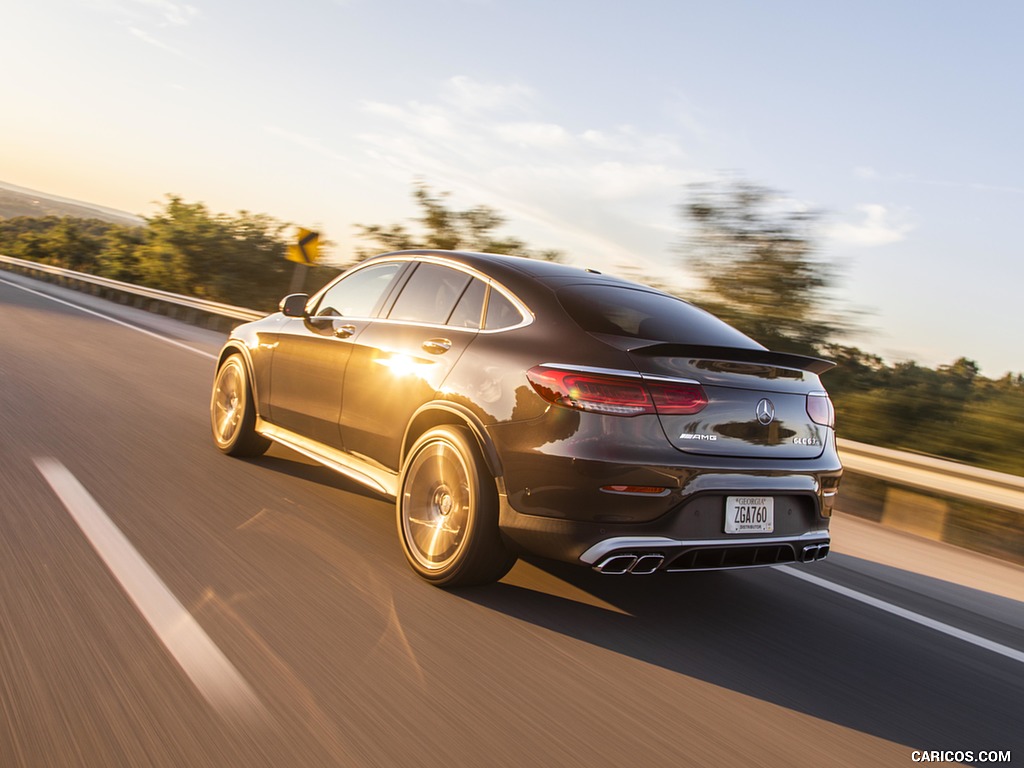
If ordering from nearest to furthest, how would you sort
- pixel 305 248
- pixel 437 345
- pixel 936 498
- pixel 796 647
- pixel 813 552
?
pixel 796 647 < pixel 813 552 < pixel 437 345 < pixel 936 498 < pixel 305 248

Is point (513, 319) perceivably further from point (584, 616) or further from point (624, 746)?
point (624, 746)

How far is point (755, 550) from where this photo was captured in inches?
159

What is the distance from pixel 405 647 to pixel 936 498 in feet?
17.4

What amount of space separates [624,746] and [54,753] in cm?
169

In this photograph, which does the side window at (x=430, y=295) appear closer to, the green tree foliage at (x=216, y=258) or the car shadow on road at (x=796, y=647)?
the car shadow on road at (x=796, y=647)

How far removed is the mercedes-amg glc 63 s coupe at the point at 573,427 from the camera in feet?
12.4

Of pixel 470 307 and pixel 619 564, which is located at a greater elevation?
pixel 470 307

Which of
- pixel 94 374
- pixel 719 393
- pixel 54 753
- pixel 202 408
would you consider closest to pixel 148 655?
pixel 54 753

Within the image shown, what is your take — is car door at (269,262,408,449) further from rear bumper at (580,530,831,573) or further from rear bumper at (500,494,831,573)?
rear bumper at (580,530,831,573)

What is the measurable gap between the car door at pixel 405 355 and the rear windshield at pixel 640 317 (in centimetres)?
55

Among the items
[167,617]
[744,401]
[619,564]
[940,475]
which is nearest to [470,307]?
[744,401]

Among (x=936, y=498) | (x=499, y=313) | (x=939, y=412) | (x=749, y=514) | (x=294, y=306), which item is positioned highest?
(x=499, y=313)

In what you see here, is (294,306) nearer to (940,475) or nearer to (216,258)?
(940,475)

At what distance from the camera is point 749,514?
13.2ft
